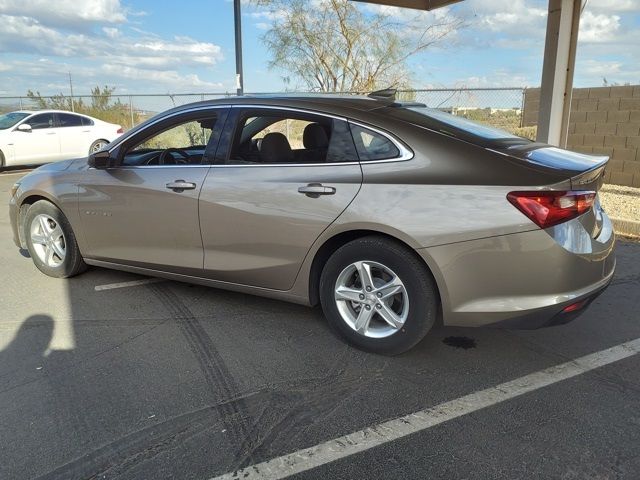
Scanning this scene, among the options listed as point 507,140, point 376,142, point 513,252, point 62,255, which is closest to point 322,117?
point 376,142

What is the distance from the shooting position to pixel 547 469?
243cm

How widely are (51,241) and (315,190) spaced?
3026 mm

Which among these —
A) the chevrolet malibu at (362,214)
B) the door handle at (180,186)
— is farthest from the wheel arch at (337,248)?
the door handle at (180,186)

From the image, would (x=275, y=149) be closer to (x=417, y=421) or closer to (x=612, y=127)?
(x=417, y=421)

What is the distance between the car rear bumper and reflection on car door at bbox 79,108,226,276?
185 centimetres

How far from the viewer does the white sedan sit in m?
13.2

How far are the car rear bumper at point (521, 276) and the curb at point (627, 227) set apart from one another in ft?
14.1

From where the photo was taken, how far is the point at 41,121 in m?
13.9

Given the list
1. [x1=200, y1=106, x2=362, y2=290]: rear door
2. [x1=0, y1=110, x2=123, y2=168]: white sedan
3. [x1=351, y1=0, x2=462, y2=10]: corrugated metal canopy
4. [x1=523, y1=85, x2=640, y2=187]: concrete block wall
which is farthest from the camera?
[x1=0, y1=110, x2=123, y2=168]: white sedan

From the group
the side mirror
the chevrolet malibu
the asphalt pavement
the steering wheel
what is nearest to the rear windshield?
the chevrolet malibu

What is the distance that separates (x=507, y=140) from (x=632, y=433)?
6.32ft

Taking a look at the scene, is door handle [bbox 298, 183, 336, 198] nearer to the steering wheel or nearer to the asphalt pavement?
the asphalt pavement

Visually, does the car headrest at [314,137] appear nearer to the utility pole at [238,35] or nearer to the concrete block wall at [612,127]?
the utility pole at [238,35]

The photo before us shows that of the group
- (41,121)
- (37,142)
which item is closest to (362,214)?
(37,142)
